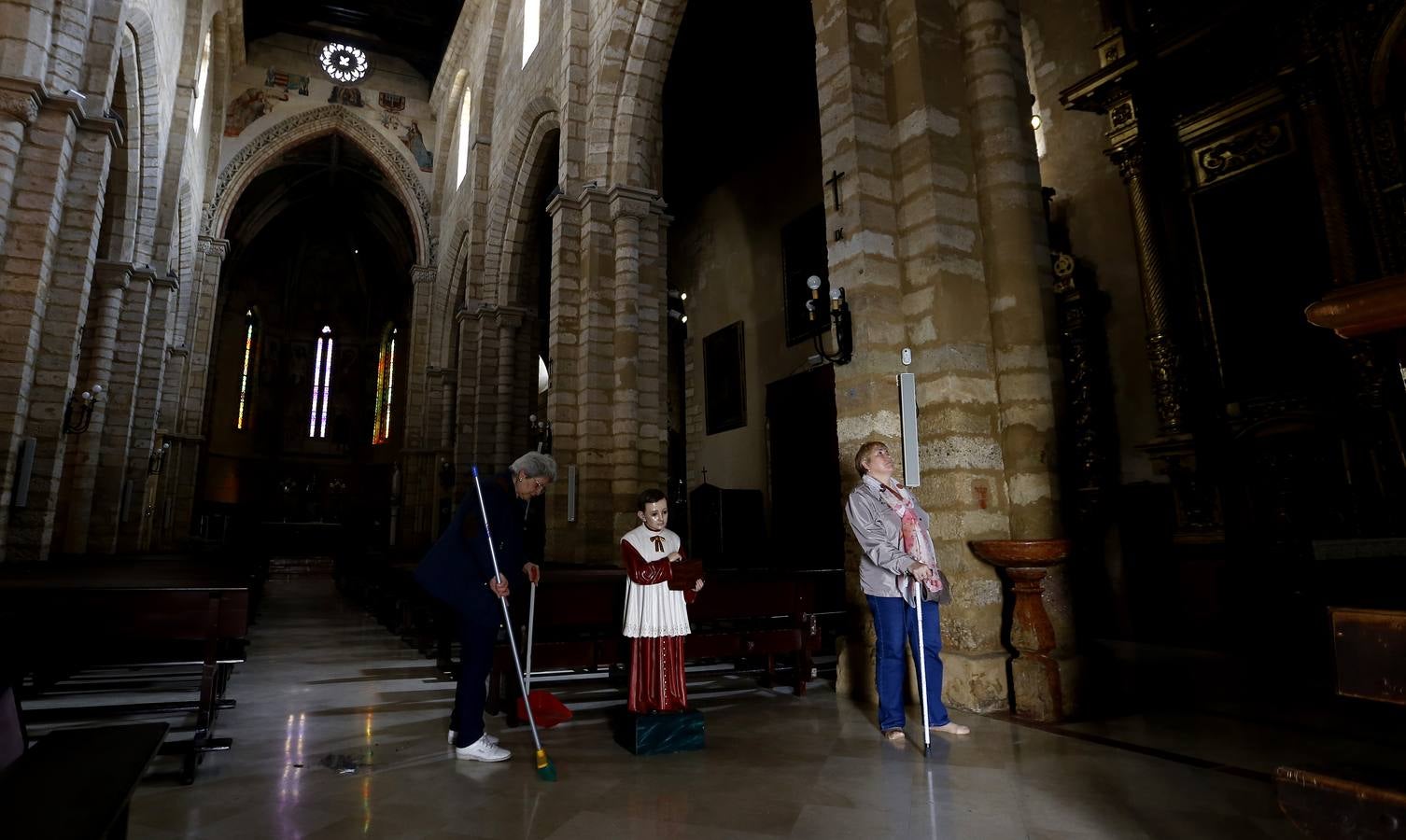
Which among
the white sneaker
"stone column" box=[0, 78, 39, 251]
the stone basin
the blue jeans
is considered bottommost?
the white sneaker

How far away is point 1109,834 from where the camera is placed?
2.50 m

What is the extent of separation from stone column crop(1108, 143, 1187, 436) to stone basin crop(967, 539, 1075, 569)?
148 inches

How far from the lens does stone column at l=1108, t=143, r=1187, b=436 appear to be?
7.09 metres

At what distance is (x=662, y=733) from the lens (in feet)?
11.7

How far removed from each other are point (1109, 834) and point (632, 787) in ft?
5.93

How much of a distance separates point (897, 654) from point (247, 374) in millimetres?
31707

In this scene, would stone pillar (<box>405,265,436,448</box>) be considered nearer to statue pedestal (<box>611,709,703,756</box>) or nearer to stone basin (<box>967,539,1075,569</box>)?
statue pedestal (<box>611,709,703,756</box>)

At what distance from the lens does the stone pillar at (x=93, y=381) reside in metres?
11.0

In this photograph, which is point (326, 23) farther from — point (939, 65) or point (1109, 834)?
point (1109, 834)

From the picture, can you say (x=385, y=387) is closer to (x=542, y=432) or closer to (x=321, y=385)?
(x=321, y=385)

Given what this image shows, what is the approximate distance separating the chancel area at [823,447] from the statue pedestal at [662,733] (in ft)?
0.14

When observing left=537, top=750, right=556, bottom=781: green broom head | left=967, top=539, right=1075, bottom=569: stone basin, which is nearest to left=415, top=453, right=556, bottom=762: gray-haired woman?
left=537, top=750, right=556, bottom=781: green broom head

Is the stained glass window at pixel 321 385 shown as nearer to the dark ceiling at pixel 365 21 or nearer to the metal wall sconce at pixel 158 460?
the metal wall sconce at pixel 158 460

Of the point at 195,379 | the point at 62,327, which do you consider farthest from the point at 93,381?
the point at 195,379
